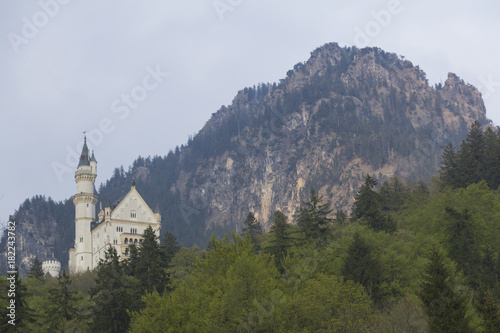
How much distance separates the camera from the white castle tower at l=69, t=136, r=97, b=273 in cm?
11531

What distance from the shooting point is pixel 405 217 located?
77.6 meters

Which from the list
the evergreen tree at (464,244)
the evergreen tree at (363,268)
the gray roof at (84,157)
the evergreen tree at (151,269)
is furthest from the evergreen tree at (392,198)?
the gray roof at (84,157)

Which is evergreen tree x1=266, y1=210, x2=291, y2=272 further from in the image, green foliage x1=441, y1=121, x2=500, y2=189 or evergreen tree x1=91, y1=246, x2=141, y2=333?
green foliage x1=441, y1=121, x2=500, y2=189

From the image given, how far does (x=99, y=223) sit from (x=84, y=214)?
3.56m

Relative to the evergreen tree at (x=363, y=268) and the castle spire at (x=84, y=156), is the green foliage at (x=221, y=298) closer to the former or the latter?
the evergreen tree at (x=363, y=268)

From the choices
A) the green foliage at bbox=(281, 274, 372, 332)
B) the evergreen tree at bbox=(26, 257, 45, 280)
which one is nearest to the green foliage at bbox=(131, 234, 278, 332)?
the green foliage at bbox=(281, 274, 372, 332)

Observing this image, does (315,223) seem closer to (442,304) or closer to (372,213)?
(372,213)

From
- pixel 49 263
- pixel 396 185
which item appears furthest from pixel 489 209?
pixel 49 263

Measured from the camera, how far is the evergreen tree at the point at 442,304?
30500 mm

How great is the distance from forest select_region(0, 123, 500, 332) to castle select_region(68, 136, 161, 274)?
3117 centimetres

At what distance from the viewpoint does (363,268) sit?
1964 inches

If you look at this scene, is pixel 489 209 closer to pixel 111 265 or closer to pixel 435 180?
pixel 435 180

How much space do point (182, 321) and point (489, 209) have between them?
4129 centimetres

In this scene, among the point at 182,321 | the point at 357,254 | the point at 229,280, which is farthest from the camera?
the point at 357,254
